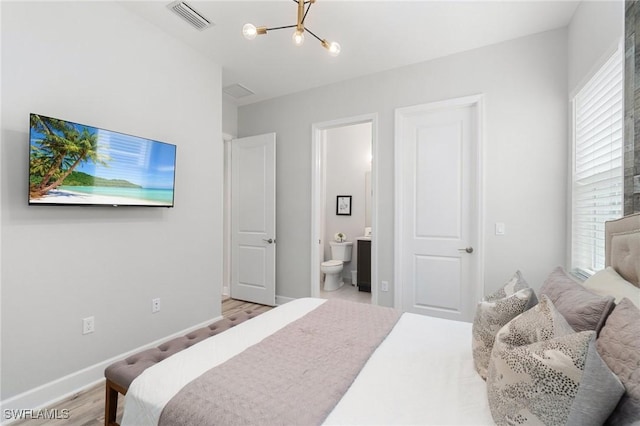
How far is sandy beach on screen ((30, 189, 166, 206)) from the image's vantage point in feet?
5.98

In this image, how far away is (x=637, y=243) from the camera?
120 centimetres

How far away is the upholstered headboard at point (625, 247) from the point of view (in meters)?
1.19

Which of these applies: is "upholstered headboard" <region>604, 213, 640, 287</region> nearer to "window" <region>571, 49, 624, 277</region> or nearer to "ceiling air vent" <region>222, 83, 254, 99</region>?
"window" <region>571, 49, 624, 277</region>

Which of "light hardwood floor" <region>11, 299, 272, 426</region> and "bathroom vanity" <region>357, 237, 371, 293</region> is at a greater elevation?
"bathroom vanity" <region>357, 237, 371, 293</region>

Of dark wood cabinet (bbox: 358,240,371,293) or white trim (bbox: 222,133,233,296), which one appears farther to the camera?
dark wood cabinet (bbox: 358,240,371,293)

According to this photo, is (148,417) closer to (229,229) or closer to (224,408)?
(224,408)

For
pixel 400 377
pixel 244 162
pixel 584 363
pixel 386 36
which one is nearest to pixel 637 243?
pixel 584 363

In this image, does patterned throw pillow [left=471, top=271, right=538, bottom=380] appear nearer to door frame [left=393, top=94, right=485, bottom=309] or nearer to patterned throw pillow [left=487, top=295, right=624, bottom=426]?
patterned throw pillow [left=487, top=295, right=624, bottom=426]

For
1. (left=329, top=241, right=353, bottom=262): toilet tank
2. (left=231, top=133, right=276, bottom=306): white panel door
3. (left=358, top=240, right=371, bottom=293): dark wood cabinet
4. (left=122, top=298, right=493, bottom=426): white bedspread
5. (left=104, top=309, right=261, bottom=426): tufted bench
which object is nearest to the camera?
(left=122, top=298, right=493, bottom=426): white bedspread

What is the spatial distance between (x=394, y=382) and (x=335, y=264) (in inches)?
139

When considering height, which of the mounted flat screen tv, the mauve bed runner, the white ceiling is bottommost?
the mauve bed runner

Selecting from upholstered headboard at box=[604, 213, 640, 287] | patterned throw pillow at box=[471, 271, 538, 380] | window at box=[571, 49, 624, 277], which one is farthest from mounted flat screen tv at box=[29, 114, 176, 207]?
window at box=[571, 49, 624, 277]

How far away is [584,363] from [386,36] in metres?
2.71

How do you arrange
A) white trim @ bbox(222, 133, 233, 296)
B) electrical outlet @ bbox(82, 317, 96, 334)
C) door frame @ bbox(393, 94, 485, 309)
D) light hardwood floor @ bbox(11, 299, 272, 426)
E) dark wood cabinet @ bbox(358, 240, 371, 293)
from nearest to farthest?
1. light hardwood floor @ bbox(11, 299, 272, 426)
2. electrical outlet @ bbox(82, 317, 96, 334)
3. door frame @ bbox(393, 94, 485, 309)
4. white trim @ bbox(222, 133, 233, 296)
5. dark wood cabinet @ bbox(358, 240, 371, 293)
